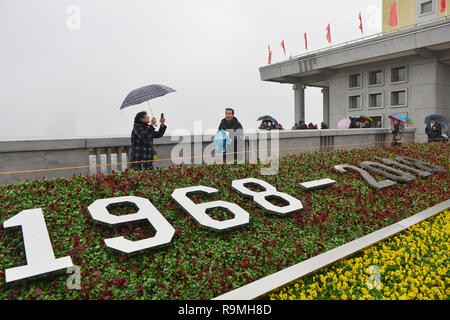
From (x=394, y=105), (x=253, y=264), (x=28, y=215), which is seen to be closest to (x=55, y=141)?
(x=28, y=215)

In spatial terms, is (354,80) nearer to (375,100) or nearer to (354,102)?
(354,102)

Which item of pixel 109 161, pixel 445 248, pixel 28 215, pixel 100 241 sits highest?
pixel 109 161

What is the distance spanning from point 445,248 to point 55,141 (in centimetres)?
746

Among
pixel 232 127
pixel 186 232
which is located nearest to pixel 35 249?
pixel 186 232

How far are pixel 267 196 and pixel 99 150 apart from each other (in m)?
4.07

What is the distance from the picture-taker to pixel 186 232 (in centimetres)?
473

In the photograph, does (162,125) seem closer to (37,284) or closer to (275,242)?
(275,242)

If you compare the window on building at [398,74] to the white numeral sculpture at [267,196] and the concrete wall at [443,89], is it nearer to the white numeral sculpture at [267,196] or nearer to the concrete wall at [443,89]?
the concrete wall at [443,89]

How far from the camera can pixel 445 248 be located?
5.04 metres

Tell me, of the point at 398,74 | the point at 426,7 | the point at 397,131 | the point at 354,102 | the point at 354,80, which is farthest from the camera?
the point at 426,7

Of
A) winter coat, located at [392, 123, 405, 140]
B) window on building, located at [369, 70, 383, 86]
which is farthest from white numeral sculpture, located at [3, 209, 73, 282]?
window on building, located at [369, 70, 383, 86]

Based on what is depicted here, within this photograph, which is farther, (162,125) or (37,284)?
(162,125)

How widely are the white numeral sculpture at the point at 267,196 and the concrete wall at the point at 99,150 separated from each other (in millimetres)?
1861

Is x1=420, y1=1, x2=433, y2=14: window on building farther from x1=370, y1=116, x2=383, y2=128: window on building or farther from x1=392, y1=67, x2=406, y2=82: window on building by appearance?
x1=370, y1=116, x2=383, y2=128: window on building
